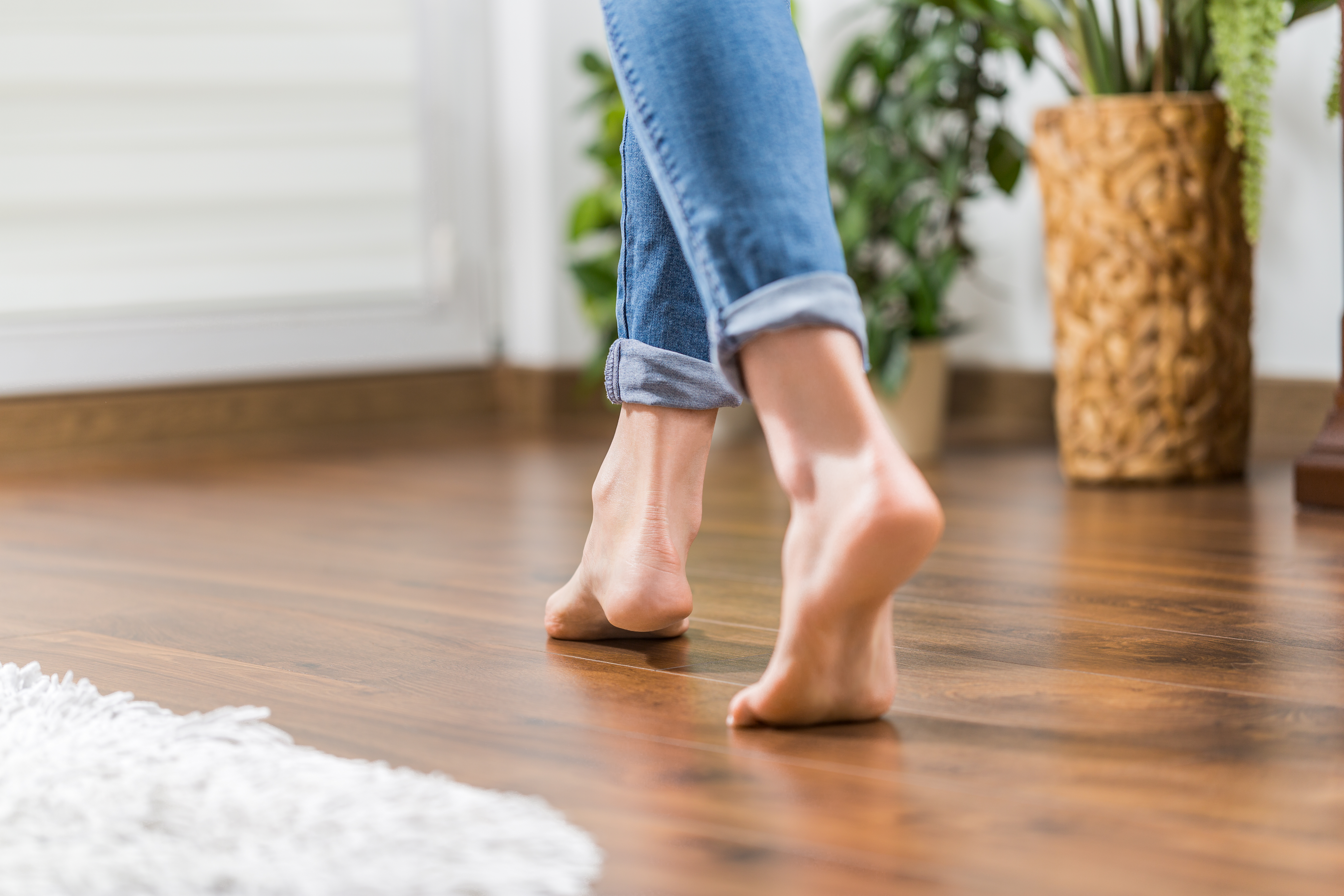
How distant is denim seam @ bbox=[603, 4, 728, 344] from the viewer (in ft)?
2.25

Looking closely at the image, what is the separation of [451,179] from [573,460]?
787 mm

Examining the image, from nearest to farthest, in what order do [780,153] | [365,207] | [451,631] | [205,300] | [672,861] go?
[672,861]
[780,153]
[451,631]
[205,300]
[365,207]

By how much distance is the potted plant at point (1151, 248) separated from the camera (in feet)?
5.41

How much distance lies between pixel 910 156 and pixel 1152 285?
1.65 ft

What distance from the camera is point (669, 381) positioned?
91 cm

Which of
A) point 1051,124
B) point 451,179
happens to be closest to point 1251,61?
point 1051,124

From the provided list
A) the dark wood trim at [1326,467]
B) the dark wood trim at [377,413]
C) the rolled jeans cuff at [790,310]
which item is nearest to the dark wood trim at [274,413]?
the dark wood trim at [377,413]

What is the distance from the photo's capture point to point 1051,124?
5.67ft

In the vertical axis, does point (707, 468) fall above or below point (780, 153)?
below

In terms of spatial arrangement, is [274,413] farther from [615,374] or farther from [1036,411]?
[615,374]

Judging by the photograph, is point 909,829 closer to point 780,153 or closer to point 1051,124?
point 780,153

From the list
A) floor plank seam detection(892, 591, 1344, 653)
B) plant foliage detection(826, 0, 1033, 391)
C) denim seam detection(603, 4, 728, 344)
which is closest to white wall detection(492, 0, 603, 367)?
plant foliage detection(826, 0, 1033, 391)

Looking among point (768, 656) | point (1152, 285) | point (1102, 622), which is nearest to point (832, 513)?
point (768, 656)

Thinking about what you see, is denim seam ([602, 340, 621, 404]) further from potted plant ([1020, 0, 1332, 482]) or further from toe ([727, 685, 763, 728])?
potted plant ([1020, 0, 1332, 482])
